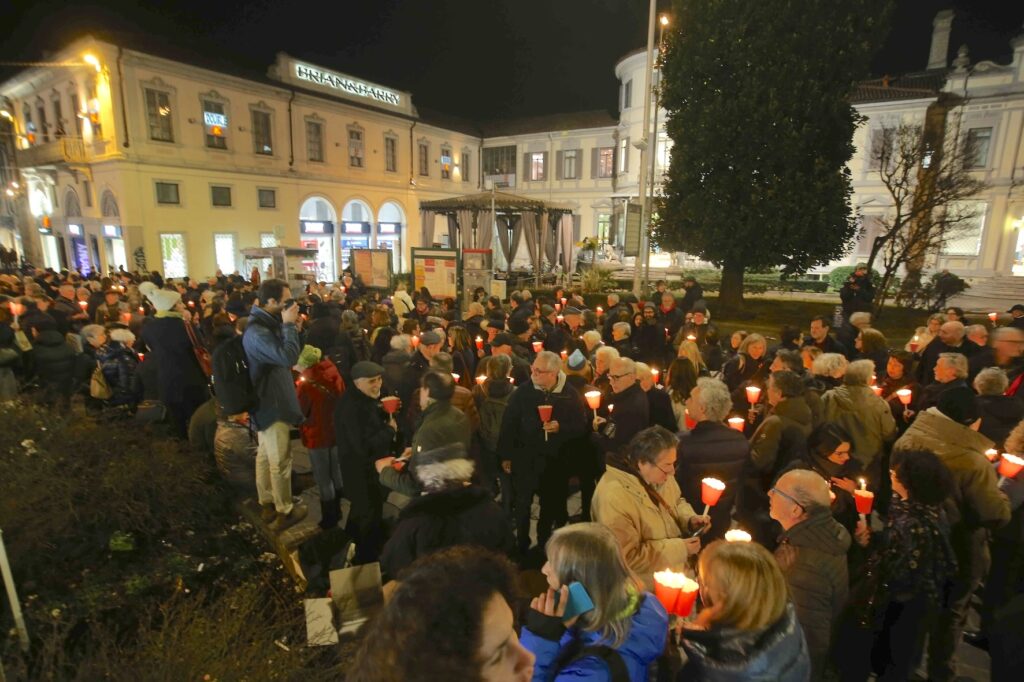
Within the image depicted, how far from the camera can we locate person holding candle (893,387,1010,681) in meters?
3.44

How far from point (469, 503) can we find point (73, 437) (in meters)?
4.18

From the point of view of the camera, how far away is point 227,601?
334 cm

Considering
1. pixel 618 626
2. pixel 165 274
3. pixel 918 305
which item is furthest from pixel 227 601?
pixel 165 274

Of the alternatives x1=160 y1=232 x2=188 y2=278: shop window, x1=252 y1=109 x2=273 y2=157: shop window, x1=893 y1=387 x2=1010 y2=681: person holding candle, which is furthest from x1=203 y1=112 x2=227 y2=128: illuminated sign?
x1=893 y1=387 x2=1010 y2=681: person holding candle

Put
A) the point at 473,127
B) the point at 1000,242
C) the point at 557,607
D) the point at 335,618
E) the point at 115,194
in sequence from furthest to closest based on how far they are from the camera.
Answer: the point at 473,127
the point at 1000,242
the point at 115,194
the point at 335,618
the point at 557,607

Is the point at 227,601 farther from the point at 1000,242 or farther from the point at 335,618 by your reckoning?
the point at 1000,242

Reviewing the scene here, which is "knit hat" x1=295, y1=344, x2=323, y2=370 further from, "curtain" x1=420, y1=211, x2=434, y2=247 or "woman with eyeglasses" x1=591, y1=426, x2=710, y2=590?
"curtain" x1=420, y1=211, x2=434, y2=247

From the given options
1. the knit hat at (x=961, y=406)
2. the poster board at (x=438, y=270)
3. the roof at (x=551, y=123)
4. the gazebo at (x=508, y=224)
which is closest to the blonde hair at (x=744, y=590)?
the knit hat at (x=961, y=406)

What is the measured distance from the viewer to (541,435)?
14.9 feet

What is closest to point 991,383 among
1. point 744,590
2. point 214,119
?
point 744,590

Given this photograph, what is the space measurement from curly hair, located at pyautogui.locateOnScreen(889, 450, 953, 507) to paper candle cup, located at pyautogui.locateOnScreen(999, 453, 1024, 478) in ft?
3.55

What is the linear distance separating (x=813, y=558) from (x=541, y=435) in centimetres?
227

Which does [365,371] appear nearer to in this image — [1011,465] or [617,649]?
[617,649]

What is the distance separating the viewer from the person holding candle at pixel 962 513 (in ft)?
11.3
